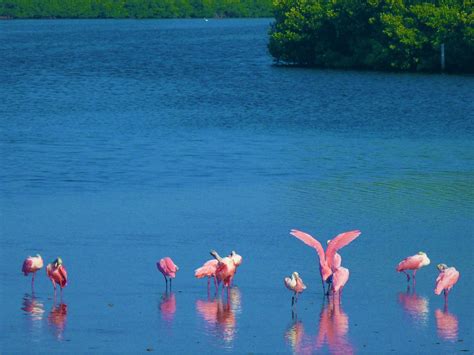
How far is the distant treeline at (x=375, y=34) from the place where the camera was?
56500 millimetres

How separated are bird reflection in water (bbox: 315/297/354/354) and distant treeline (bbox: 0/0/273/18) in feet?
515

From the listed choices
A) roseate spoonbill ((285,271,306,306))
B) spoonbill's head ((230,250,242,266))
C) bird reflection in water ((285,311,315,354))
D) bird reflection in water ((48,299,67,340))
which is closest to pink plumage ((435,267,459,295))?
roseate spoonbill ((285,271,306,306))

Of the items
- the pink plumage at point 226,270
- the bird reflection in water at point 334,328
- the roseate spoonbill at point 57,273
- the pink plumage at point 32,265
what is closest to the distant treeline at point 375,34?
the pink plumage at point 226,270

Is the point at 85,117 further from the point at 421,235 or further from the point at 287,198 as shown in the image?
the point at 421,235

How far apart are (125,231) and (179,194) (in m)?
3.85

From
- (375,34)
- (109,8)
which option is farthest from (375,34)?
(109,8)

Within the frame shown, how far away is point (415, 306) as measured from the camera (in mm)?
15352

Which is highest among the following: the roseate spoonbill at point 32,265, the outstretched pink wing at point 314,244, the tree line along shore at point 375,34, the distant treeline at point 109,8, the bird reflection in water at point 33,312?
the outstretched pink wing at point 314,244

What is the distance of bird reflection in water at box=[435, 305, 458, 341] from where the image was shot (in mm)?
14039

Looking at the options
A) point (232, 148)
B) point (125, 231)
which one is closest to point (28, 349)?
point (125, 231)

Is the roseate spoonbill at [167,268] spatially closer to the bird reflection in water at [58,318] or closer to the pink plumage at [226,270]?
the pink plumage at [226,270]

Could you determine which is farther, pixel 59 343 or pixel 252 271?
pixel 252 271

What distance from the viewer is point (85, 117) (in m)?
40.0

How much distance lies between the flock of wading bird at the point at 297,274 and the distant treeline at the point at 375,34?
1614 inches
